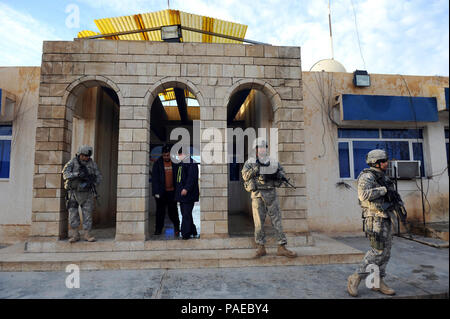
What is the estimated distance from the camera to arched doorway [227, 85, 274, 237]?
6741 mm

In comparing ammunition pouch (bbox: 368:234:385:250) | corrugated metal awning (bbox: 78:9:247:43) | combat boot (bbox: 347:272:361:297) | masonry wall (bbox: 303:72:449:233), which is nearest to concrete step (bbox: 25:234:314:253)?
combat boot (bbox: 347:272:361:297)

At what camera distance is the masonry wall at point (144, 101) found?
5105mm

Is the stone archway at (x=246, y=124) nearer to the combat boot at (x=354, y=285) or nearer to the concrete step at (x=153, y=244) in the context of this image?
the concrete step at (x=153, y=244)

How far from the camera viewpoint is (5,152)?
658 cm

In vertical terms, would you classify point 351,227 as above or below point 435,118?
below

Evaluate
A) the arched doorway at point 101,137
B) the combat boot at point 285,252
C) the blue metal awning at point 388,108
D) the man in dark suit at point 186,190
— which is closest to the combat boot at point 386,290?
the combat boot at point 285,252

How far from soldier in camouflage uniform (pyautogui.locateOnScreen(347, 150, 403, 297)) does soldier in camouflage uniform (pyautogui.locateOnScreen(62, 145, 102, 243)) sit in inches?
193

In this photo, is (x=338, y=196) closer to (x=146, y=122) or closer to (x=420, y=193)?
(x=420, y=193)

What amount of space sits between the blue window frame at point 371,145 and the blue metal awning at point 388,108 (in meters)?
0.67

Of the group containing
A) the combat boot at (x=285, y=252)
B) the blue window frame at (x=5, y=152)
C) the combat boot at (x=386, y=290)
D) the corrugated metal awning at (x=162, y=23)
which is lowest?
the combat boot at (x=386, y=290)

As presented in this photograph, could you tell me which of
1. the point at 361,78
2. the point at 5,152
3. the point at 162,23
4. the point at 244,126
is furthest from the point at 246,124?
the point at 5,152

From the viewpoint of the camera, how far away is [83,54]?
5375mm
